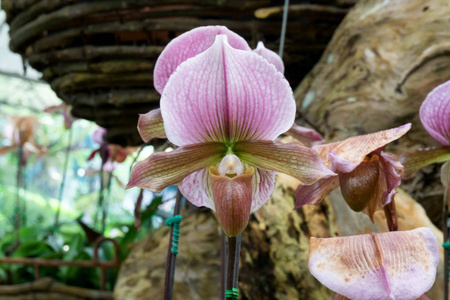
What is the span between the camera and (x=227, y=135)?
10.5 inches

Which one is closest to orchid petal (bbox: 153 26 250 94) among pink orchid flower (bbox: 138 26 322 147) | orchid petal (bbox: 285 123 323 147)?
pink orchid flower (bbox: 138 26 322 147)

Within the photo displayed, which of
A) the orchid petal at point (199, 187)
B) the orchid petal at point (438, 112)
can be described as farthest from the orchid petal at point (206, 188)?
the orchid petal at point (438, 112)

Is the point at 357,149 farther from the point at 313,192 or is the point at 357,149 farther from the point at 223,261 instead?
the point at 223,261

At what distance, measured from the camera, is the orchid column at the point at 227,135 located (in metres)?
0.24

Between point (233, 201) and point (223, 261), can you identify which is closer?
point (233, 201)

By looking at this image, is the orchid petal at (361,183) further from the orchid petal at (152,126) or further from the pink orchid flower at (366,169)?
the orchid petal at (152,126)

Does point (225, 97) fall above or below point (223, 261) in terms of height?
above

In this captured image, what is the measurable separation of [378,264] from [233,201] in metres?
0.08

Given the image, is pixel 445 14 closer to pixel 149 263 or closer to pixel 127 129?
pixel 127 129

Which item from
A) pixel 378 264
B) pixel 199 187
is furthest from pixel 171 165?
pixel 378 264

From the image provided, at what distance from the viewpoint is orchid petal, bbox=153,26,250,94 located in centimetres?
29

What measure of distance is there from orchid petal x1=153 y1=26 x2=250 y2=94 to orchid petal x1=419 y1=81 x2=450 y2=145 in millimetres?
132

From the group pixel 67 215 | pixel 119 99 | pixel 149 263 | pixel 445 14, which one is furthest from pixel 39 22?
pixel 67 215

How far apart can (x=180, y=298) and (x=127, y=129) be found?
307mm
